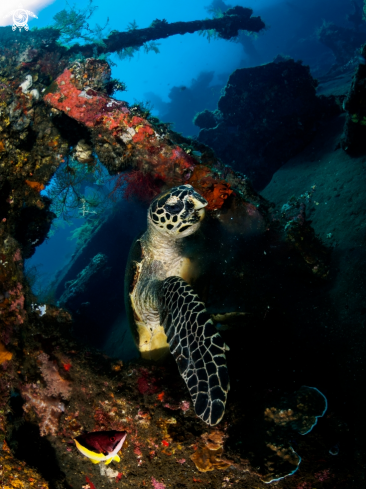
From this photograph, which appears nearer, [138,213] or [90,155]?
[90,155]

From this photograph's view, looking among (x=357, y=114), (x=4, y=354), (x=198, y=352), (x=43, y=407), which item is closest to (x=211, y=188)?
(x=198, y=352)

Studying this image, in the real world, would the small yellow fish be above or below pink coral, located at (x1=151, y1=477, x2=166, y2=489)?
above

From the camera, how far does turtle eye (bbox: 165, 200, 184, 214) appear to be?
251 cm

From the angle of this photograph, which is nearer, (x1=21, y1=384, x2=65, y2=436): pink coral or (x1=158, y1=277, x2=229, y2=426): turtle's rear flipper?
(x1=158, y1=277, x2=229, y2=426): turtle's rear flipper

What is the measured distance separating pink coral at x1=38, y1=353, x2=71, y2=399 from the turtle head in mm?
1721

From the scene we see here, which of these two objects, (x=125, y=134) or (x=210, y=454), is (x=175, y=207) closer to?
(x=125, y=134)

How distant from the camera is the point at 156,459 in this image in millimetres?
1871

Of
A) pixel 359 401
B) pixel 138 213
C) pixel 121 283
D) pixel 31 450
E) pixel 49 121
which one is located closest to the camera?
pixel 359 401

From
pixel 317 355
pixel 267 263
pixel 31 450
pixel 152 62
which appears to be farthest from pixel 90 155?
pixel 152 62

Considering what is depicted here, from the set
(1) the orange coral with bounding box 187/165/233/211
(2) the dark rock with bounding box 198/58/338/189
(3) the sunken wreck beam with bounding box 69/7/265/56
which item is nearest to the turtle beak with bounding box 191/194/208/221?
(1) the orange coral with bounding box 187/165/233/211

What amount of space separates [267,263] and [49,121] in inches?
141

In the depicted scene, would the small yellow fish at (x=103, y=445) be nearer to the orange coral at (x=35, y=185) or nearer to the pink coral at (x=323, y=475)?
the pink coral at (x=323, y=475)

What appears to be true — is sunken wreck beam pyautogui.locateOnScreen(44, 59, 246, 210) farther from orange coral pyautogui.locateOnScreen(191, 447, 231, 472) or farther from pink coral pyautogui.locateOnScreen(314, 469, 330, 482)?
pink coral pyautogui.locateOnScreen(314, 469, 330, 482)

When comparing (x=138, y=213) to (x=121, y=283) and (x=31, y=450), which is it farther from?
(x=31, y=450)
